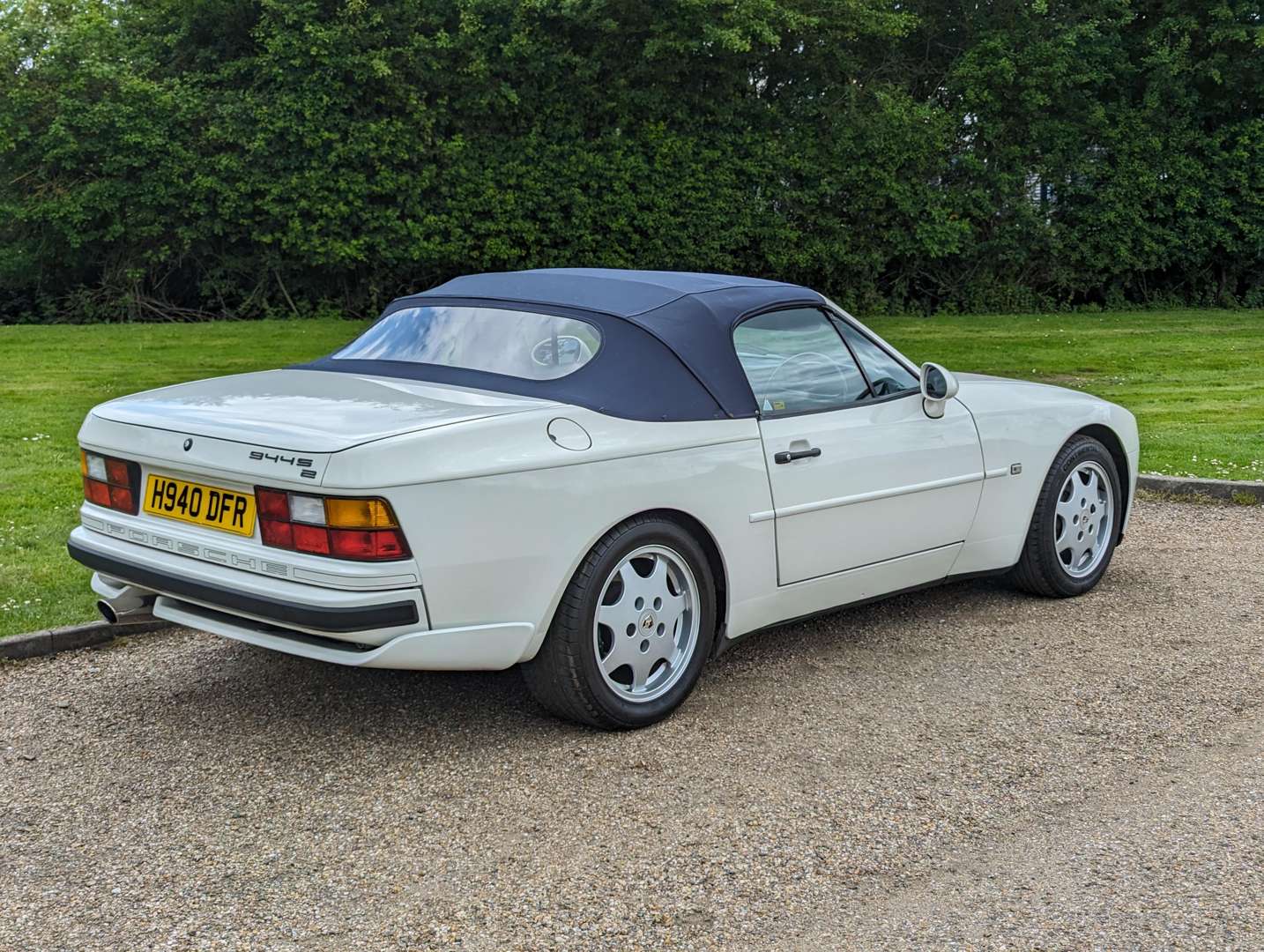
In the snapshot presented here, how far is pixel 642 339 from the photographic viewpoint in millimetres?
4738

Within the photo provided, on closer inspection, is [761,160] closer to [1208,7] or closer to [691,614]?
[1208,7]

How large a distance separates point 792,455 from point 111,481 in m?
2.28

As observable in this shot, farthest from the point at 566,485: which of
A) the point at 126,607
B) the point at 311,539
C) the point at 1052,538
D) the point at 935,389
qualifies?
the point at 1052,538

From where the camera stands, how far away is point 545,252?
71.4ft

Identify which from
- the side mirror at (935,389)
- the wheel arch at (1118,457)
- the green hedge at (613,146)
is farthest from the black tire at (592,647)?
the green hedge at (613,146)

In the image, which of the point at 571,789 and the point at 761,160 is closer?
the point at 571,789

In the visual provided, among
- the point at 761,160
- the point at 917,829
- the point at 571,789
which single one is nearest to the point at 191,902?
the point at 571,789

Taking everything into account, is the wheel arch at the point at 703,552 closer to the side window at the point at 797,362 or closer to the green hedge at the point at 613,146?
the side window at the point at 797,362

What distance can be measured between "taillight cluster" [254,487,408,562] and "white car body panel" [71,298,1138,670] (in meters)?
0.04

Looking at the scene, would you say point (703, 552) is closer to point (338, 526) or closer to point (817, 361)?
point (817, 361)

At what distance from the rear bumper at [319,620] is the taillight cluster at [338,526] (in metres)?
0.11

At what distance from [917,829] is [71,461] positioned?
7207 mm

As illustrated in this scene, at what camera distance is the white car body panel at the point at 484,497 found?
3.94 metres

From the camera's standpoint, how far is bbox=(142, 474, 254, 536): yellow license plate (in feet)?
13.5
